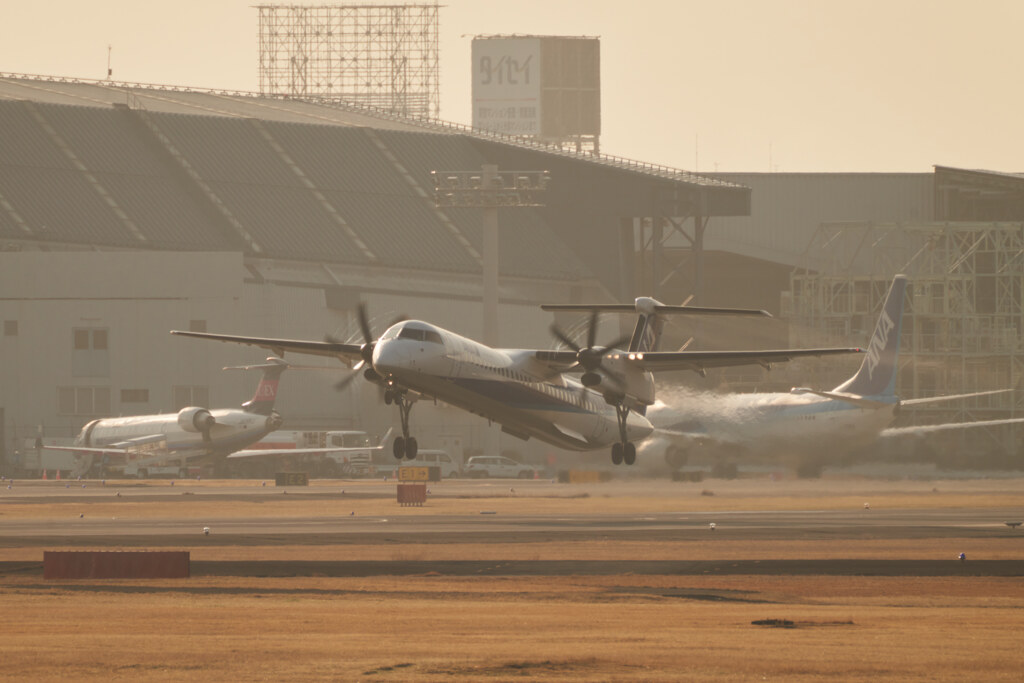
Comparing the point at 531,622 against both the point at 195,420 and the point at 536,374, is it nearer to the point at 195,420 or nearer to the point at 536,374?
the point at 536,374

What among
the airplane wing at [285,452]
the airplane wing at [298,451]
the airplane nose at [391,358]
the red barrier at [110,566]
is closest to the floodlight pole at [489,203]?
the airplane wing at [298,451]

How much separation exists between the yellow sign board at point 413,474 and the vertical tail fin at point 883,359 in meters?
27.2

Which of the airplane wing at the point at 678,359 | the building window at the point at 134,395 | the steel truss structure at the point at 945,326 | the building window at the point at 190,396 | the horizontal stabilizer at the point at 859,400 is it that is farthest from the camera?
the building window at the point at 134,395

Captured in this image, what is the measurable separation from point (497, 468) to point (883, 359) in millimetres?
38091

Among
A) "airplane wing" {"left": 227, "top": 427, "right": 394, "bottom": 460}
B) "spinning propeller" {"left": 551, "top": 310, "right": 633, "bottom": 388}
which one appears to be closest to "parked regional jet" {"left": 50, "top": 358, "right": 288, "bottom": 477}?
"airplane wing" {"left": 227, "top": 427, "right": 394, "bottom": 460}

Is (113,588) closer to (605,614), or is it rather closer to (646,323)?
(605,614)

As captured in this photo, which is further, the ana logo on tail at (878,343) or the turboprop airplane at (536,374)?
the ana logo on tail at (878,343)

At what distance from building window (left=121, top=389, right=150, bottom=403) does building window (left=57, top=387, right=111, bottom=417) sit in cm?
126

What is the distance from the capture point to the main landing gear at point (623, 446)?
6356 cm

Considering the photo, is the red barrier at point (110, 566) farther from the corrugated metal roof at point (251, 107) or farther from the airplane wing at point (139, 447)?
the corrugated metal roof at point (251, 107)

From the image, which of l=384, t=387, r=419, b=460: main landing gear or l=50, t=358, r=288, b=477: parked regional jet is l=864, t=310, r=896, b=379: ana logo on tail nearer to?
l=384, t=387, r=419, b=460: main landing gear

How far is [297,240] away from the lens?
13125cm

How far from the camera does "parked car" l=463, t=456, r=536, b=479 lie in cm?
11506

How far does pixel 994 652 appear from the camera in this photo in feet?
92.8
